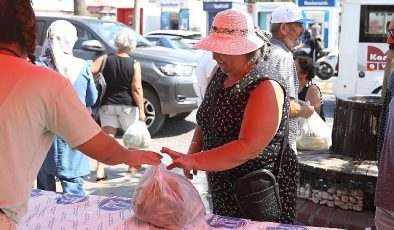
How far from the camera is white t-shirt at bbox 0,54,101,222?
1.82m

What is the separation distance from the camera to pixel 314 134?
5.14 metres

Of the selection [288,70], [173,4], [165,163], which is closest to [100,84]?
[165,163]

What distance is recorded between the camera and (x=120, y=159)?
2.08 meters

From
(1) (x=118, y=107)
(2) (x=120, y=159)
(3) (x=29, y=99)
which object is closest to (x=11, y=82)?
(3) (x=29, y=99)

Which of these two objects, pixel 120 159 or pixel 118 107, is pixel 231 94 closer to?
pixel 120 159

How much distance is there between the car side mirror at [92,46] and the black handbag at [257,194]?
7011 mm

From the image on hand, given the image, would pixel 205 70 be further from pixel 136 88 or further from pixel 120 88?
pixel 120 88

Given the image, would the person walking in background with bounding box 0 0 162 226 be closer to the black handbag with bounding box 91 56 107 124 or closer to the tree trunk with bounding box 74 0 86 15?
the black handbag with bounding box 91 56 107 124

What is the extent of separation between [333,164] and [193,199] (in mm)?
2528

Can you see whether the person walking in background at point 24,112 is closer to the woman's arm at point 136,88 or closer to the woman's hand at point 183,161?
the woman's hand at point 183,161

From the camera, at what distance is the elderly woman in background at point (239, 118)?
8.14 ft

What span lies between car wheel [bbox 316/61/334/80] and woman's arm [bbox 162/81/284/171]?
1568cm

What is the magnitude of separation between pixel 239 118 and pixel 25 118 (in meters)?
1.10

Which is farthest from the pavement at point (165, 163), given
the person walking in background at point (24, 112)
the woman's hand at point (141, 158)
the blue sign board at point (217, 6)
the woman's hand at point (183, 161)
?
the blue sign board at point (217, 6)
